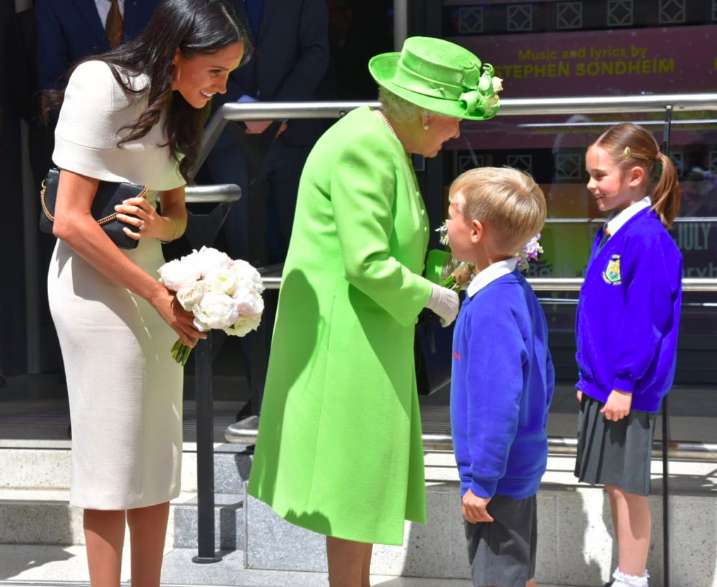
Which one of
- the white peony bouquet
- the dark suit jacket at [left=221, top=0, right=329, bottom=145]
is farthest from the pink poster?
the white peony bouquet

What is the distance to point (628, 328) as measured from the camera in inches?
151

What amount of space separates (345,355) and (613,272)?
98cm

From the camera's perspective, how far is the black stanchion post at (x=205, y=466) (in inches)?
175

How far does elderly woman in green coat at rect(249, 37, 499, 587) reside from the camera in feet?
10.7

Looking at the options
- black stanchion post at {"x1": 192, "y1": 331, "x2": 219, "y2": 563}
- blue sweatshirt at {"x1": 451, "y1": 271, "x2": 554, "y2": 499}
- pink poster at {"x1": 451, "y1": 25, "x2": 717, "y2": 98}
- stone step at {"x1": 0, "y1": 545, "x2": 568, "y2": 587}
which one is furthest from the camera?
pink poster at {"x1": 451, "y1": 25, "x2": 717, "y2": 98}

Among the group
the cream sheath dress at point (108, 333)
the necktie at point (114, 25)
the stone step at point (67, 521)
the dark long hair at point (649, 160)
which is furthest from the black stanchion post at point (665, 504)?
the necktie at point (114, 25)

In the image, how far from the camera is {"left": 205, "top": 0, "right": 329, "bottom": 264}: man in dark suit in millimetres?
4781

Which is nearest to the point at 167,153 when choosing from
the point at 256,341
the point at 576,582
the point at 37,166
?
the point at 256,341

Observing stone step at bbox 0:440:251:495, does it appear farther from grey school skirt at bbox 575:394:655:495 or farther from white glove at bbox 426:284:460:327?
white glove at bbox 426:284:460:327

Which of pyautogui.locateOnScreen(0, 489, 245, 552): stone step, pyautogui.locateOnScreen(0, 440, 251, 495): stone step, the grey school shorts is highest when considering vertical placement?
the grey school shorts

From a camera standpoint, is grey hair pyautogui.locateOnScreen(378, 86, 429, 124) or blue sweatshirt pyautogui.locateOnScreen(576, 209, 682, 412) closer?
grey hair pyautogui.locateOnScreen(378, 86, 429, 124)

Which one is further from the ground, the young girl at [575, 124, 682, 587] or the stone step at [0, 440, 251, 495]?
the young girl at [575, 124, 682, 587]

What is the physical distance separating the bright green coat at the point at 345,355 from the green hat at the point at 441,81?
119mm

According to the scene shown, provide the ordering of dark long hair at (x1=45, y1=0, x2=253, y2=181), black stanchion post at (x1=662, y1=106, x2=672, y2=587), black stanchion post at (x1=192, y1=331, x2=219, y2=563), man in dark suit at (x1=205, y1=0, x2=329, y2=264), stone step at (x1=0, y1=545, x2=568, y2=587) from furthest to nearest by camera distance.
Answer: man in dark suit at (x1=205, y1=0, x2=329, y2=264)
black stanchion post at (x1=192, y1=331, x2=219, y2=563)
stone step at (x1=0, y1=545, x2=568, y2=587)
black stanchion post at (x1=662, y1=106, x2=672, y2=587)
dark long hair at (x1=45, y1=0, x2=253, y2=181)
